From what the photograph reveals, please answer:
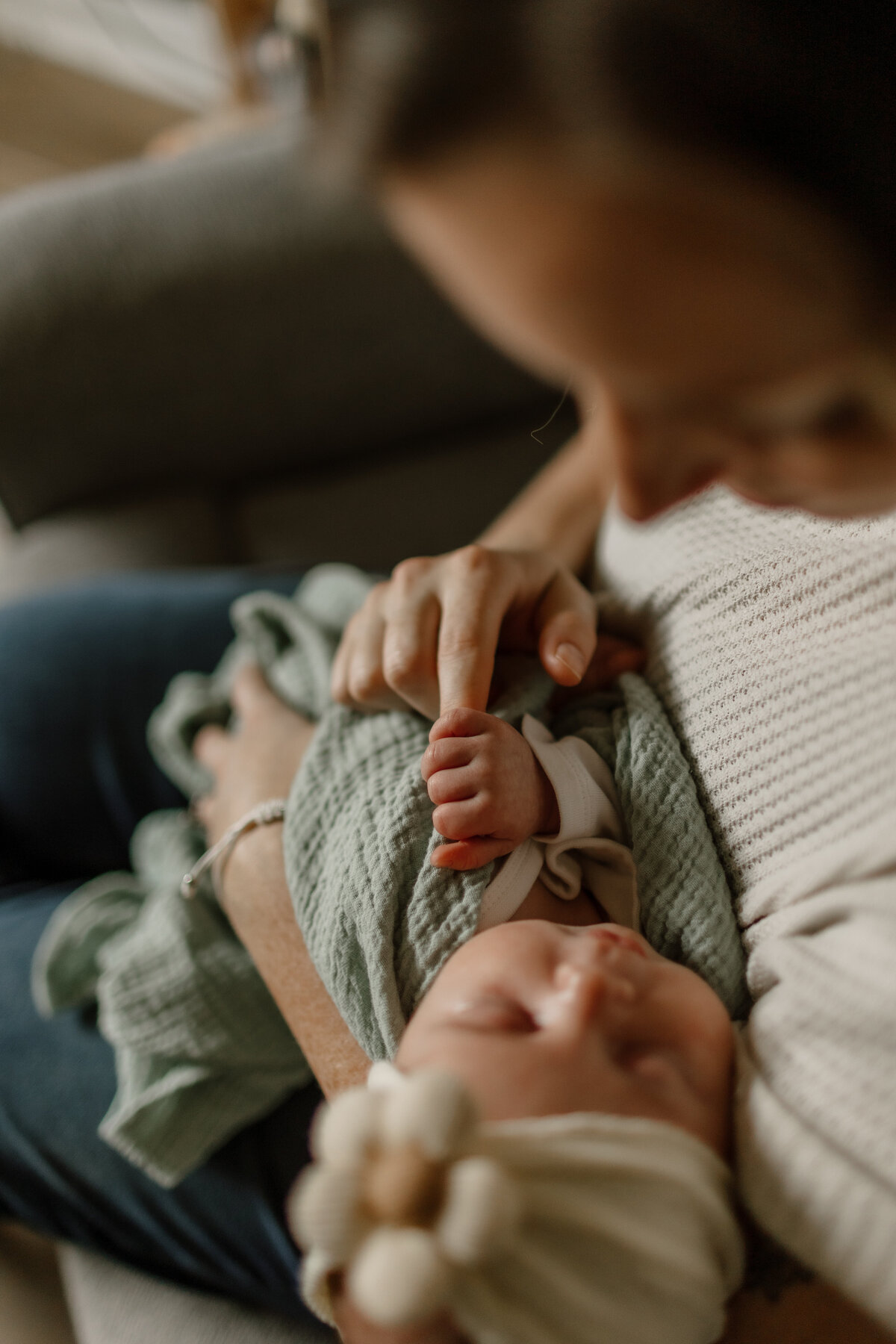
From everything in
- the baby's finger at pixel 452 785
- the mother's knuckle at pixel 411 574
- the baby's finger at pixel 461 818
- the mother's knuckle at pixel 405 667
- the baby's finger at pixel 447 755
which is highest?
the mother's knuckle at pixel 411 574

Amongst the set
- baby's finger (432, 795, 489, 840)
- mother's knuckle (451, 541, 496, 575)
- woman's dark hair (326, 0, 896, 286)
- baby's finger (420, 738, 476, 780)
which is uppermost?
woman's dark hair (326, 0, 896, 286)

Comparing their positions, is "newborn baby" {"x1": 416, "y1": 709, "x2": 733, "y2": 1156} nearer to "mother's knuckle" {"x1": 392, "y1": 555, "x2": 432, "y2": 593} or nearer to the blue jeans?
"mother's knuckle" {"x1": 392, "y1": 555, "x2": 432, "y2": 593}

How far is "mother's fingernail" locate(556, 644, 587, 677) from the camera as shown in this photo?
489 mm

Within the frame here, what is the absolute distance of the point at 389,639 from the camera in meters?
0.53

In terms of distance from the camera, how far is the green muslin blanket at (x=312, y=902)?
0.47 meters

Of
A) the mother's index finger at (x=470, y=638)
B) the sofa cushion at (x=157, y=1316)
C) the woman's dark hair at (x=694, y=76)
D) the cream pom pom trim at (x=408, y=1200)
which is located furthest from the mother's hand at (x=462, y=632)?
the sofa cushion at (x=157, y=1316)

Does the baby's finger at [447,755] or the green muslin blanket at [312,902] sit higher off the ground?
the baby's finger at [447,755]

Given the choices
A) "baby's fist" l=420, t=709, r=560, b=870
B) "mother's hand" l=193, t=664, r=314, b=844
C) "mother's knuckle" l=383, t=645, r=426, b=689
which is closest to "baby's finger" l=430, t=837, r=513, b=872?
"baby's fist" l=420, t=709, r=560, b=870

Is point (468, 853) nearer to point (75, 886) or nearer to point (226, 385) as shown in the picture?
point (75, 886)

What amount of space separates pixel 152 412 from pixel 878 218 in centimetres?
98

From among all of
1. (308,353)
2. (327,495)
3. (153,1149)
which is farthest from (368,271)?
(153,1149)

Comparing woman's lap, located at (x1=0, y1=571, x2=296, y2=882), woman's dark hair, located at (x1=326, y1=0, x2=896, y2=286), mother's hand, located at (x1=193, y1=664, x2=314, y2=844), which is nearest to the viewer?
woman's dark hair, located at (x1=326, y1=0, x2=896, y2=286)

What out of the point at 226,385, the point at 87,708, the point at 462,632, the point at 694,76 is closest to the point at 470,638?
the point at 462,632

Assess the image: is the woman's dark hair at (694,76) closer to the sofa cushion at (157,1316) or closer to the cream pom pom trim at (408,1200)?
the cream pom pom trim at (408,1200)
